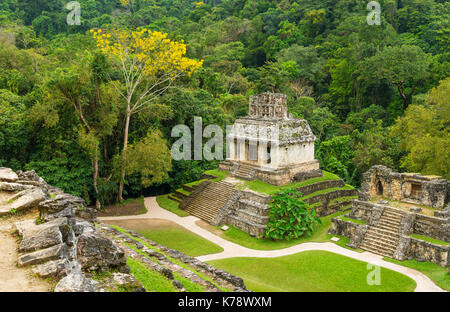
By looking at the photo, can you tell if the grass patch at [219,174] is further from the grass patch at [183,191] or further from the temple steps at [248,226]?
the temple steps at [248,226]

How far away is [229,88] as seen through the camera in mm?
44688

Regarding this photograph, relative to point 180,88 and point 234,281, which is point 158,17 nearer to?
point 180,88

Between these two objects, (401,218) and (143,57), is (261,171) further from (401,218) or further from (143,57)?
(143,57)

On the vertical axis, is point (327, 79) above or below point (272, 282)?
above

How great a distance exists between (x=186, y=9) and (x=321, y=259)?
6507 centimetres

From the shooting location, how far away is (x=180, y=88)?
88.2ft

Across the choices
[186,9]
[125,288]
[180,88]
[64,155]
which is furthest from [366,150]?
[186,9]

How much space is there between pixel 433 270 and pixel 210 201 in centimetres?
1189

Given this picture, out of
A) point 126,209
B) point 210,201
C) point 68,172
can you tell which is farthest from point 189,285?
point 68,172

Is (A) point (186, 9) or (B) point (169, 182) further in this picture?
(A) point (186, 9)

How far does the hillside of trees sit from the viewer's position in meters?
22.4

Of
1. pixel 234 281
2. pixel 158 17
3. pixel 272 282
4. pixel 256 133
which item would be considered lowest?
pixel 272 282

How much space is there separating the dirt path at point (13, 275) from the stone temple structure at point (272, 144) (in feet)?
53.4

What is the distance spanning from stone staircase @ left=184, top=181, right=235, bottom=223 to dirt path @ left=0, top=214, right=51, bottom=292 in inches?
565
